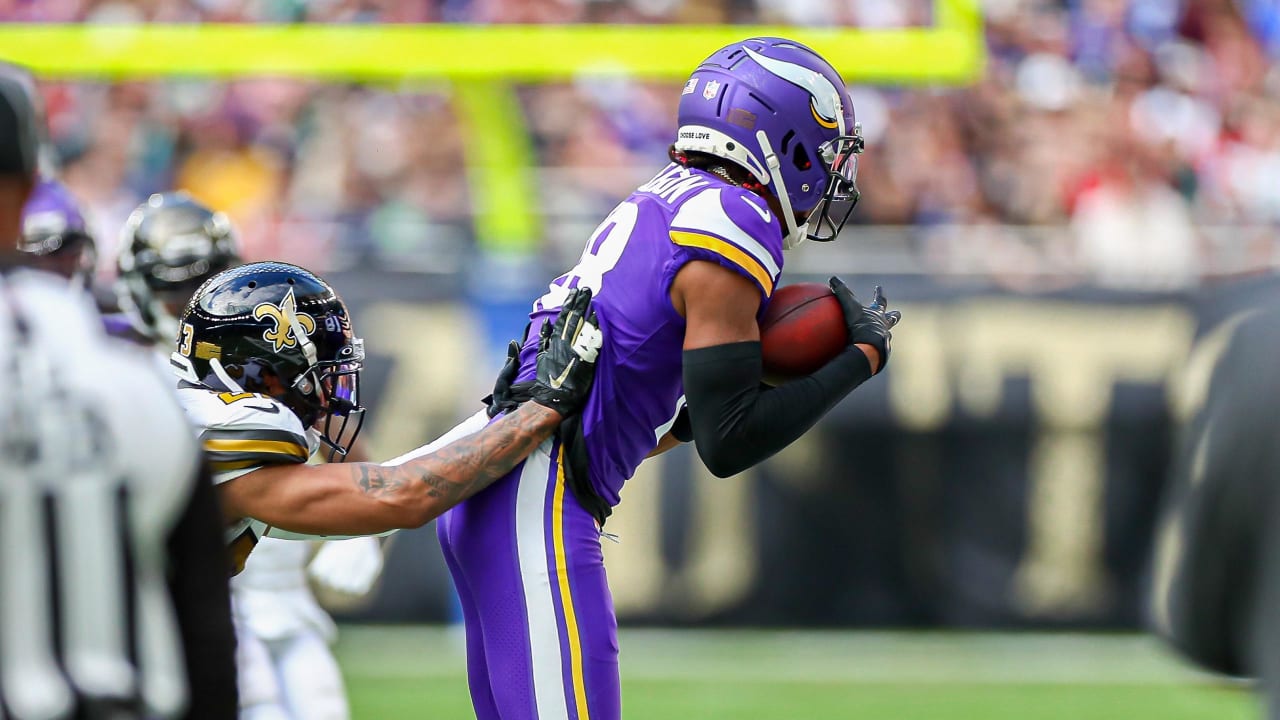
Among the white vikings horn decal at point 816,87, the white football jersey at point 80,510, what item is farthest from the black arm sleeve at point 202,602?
the white vikings horn decal at point 816,87

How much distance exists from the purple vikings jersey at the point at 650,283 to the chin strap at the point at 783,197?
99 millimetres

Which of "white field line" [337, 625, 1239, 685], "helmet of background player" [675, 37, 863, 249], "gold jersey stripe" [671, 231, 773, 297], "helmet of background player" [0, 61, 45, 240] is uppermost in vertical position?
"helmet of background player" [675, 37, 863, 249]

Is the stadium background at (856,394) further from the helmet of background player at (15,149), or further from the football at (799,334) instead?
the helmet of background player at (15,149)

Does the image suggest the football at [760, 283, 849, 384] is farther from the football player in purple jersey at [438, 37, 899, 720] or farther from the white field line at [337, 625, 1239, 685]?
the white field line at [337, 625, 1239, 685]

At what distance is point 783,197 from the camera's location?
11.2 ft

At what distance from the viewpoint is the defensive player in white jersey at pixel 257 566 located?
4227 mm

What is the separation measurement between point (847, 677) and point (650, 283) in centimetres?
421

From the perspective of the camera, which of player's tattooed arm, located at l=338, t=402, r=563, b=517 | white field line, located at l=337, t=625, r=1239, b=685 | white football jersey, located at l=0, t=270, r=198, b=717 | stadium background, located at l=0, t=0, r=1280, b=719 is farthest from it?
white field line, located at l=337, t=625, r=1239, b=685

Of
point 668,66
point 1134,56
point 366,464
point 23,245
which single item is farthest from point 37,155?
point 1134,56

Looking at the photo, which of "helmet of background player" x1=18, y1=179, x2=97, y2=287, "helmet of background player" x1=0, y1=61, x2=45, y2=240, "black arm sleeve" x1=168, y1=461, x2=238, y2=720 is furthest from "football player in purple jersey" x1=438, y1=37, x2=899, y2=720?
"helmet of background player" x1=18, y1=179, x2=97, y2=287

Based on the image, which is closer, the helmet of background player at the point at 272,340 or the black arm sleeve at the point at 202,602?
the black arm sleeve at the point at 202,602

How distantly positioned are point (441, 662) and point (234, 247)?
2883mm

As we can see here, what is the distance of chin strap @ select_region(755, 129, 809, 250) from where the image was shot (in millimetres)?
3359

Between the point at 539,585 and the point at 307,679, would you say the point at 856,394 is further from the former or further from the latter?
the point at 539,585
